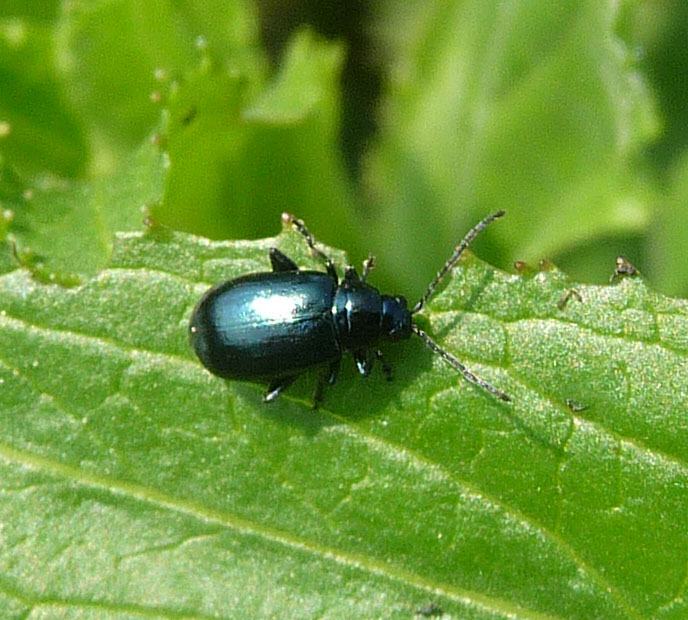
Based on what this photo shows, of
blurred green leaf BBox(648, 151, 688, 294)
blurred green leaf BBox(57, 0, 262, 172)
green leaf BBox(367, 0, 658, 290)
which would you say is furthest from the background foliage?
blurred green leaf BBox(648, 151, 688, 294)

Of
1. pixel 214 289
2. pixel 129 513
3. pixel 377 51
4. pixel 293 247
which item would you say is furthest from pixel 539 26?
pixel 129 513

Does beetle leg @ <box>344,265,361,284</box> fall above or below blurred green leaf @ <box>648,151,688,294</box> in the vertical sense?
above

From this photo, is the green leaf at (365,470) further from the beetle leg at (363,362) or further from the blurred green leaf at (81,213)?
the blurred green leaf at (81,213)

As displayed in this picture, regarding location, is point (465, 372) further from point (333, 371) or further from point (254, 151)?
point (254, 151)

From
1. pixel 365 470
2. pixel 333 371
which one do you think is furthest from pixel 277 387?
pixel 365 470

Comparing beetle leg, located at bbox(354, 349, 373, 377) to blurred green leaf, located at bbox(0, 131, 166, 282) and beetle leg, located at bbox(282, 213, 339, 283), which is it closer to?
beetle leg, located at bbox(282, 213, 339, 283)

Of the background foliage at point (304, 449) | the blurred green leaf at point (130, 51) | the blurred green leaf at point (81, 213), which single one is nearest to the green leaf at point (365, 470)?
the background foliage at point (304, 449)
